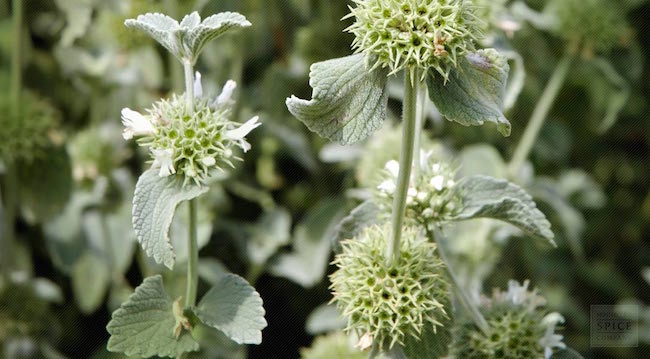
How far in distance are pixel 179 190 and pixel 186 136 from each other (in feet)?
0.26

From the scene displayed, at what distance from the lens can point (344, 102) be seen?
37.3 inches

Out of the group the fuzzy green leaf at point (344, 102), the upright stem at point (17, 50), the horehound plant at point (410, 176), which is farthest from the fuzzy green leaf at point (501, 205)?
the upright stem at point (17, 50)

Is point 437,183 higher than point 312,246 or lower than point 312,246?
higher

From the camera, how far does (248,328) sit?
1023mm


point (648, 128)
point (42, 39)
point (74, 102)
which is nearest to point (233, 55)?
point (74, 102)

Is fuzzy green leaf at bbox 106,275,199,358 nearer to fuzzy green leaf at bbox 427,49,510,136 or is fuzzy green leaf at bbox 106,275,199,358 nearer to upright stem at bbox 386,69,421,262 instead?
upright stem at bbox 386,69,421,262

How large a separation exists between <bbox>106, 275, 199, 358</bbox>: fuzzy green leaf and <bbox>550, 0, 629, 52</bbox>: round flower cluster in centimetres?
133

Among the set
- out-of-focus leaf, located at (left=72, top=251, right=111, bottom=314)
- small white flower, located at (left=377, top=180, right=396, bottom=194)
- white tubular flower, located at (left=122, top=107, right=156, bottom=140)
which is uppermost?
white tubular flower, located at (left=122, top=107, right=156, bottom=140)

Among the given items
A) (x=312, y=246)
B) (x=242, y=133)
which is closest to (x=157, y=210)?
(x=242, y=133)

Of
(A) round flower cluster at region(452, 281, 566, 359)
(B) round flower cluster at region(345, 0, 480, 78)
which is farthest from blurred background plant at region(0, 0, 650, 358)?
(B) round flower cluster at region(345, 0, 480, 78)

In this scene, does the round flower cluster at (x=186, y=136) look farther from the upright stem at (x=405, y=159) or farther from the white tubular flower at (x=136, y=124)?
the upright stem at (x=405, y=159)

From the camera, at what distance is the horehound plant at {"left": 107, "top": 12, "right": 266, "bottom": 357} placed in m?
0.98

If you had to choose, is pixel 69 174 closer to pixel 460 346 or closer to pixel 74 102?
pixel 74 102

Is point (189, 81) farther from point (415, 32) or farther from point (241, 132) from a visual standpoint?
point (415, 32)
